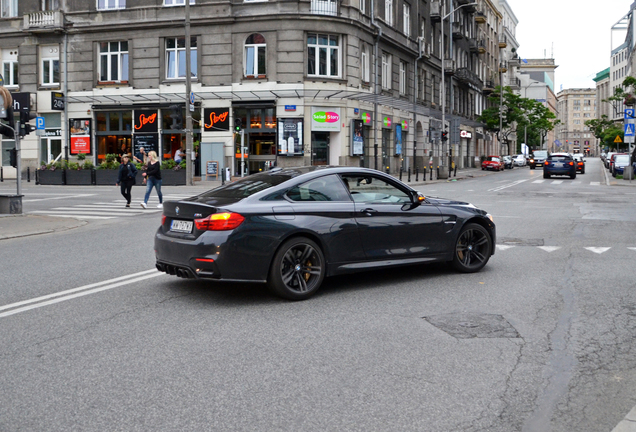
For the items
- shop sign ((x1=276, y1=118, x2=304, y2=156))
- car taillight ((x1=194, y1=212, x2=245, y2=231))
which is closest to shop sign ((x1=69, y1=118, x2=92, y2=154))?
shop sign ((x1=276, y1=118, x2=304, y2=156))

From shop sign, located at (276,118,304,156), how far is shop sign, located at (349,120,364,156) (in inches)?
133

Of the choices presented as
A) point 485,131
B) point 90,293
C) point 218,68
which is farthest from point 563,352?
point 485,131

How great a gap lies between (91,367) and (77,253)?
6434 millimetres

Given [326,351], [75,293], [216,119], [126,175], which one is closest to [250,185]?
[75,293]

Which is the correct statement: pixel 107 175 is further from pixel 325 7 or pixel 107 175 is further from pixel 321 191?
pixel 321 191

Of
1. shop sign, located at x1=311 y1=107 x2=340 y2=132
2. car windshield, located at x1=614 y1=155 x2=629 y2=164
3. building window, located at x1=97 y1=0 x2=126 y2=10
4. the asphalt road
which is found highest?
building window, located at x1=97 y1=0 x2=126 y2=10

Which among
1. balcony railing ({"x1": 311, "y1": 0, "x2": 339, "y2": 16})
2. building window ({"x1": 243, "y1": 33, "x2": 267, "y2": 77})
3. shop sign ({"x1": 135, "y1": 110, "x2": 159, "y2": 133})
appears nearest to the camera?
balcony railing ({"x1": 311, "y1": 0, "x2": 339, "y2": 16})

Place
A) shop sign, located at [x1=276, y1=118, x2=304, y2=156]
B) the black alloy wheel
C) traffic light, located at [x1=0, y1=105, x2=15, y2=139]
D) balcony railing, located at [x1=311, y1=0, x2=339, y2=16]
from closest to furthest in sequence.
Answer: the black alloy wheel
traffic light, located at [x1=0, y1=105, x2=15, y2=139]
shop sign, located at [x1=276, y1=118, x2=304, y2=156]
balcony railing, located at [x1=311, y1=0, x2=339, y2=16]

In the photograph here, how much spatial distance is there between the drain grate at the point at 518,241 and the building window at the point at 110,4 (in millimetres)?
32886

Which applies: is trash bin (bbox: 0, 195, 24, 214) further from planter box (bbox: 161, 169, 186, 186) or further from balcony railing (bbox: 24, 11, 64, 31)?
balcony railing (bbox: 24, 11, 64, 31)

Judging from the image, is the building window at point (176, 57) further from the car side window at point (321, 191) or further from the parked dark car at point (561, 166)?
the car side window at point (321, 191)

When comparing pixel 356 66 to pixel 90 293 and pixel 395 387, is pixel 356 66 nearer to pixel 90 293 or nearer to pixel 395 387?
pixel 90 293

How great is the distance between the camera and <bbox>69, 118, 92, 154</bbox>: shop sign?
4019cm

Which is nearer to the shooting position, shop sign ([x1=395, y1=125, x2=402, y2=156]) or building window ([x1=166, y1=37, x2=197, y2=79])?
building window ([x1=166, y1=37, x2=197, y2=79])
